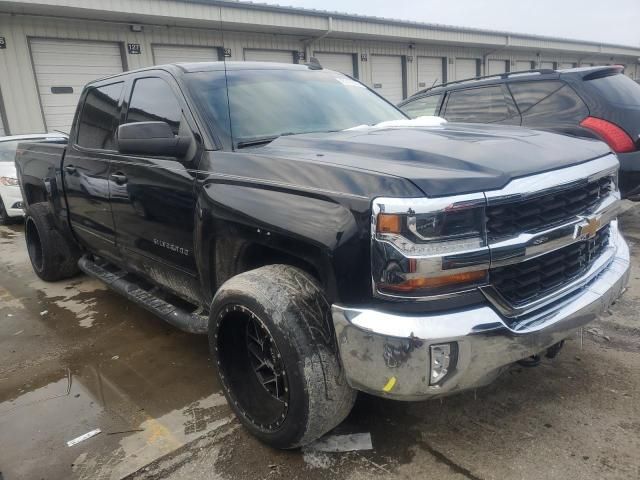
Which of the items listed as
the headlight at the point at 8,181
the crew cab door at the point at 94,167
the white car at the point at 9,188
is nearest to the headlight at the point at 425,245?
the crew cab door at the point at 94,167

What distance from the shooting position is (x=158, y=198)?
3.10 meters

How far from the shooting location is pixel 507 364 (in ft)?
6.48

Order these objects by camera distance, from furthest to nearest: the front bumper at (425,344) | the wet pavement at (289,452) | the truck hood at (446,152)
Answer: the wet pavement at (289,452)
the truck hood at (446,152)
the front bumper at (425,344)

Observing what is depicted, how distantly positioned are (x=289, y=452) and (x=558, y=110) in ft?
15.3

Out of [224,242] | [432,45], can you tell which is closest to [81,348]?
[224,242]

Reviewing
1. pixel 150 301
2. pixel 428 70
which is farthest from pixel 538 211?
pixel 428 70

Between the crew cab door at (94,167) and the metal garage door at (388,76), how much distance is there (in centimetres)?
1625

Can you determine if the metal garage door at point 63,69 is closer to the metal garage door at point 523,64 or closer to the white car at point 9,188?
the white car at point 9,188

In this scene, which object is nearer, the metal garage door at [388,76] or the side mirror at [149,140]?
the side mirror at [149,140]

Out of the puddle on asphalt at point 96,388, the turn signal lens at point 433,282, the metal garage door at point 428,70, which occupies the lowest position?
the puddle on asphalt at point 96,388

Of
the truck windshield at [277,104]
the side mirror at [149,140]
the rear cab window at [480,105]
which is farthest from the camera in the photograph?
the rear cab window at [480,105]

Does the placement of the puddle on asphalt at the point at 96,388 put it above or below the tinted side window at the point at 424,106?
below

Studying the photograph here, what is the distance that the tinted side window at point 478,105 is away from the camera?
19.2ft

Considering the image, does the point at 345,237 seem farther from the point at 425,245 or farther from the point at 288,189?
the point at 288,189
